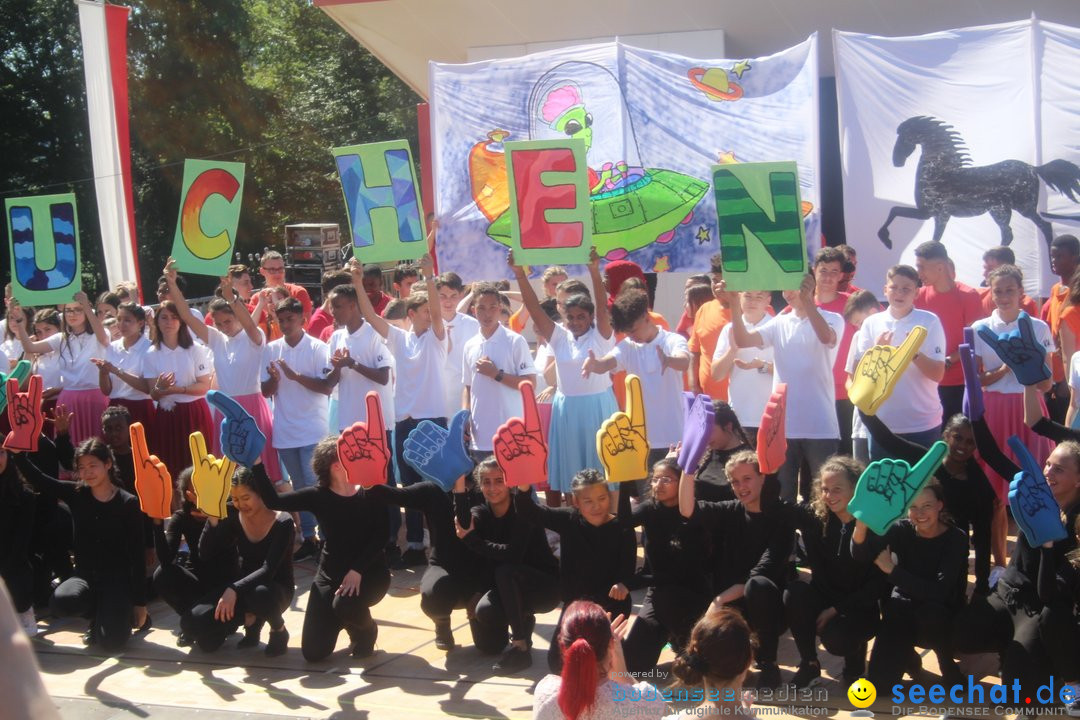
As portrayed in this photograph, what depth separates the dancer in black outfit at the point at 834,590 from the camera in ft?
15.9

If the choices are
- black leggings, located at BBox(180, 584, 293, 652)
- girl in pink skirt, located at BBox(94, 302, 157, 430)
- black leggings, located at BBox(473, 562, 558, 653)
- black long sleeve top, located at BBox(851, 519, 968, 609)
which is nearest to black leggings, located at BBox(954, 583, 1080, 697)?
black long sleeve top, located at BBox(851, 519, 968, 609)

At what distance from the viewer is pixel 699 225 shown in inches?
358

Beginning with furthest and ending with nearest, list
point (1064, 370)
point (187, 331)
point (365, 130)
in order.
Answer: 1. point (365, 130)
2. point (187, 331)
3. point (1064, 370)

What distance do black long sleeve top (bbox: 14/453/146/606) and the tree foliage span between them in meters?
20.3

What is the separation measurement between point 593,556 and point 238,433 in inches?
71.1

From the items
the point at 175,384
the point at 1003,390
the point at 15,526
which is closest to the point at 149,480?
the point at 15,526

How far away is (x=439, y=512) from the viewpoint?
579 centimetres

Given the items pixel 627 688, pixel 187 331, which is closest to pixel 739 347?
pixel 627 688

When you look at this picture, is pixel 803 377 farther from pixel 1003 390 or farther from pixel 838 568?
pixel 838 568

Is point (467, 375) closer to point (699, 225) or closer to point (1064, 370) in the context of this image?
point (699, 225)

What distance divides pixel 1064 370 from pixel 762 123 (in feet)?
10.6

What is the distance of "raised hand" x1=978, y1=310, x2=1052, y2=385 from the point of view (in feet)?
17.5

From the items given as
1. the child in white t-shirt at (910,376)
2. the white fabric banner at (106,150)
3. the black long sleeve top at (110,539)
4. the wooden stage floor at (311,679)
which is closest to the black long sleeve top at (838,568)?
the wooden stage floor at (311,679)

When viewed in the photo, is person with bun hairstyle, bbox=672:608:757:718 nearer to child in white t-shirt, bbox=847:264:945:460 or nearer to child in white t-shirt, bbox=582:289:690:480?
child in white t-shirt, bbox=847:264:945:460
